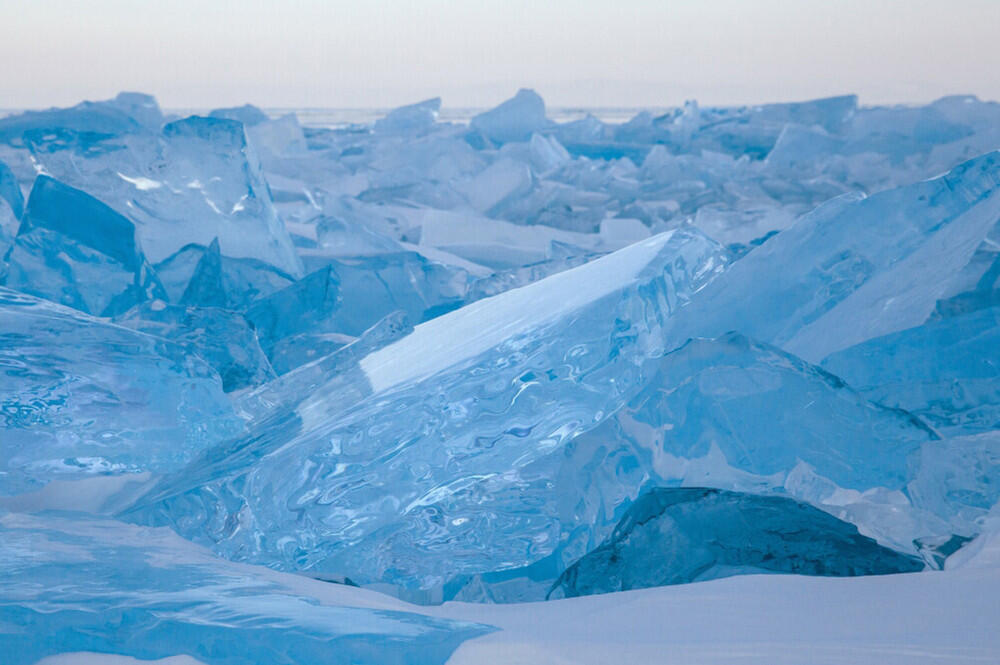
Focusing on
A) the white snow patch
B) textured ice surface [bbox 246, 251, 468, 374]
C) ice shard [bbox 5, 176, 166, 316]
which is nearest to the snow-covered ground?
the white snow patch

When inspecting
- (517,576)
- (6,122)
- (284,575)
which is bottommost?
(517,576)

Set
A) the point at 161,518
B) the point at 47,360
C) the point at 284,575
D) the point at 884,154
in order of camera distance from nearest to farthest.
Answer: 1. the point at 284,575
2. the point at 161,518
3. the point at 47,360
4. the point at 884,154

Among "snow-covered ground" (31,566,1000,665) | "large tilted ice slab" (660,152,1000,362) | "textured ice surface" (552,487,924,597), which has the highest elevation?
"large tilted ice slab" (660,152,1000,362)

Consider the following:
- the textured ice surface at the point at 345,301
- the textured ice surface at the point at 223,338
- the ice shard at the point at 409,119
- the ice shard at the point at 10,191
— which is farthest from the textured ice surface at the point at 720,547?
the ice shard at the point at 409,119

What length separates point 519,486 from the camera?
1.31 meters

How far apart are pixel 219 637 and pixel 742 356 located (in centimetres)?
82

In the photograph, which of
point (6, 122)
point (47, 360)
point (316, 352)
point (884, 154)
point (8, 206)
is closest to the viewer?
point (47, 360)

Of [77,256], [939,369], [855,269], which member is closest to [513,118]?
[77,256]

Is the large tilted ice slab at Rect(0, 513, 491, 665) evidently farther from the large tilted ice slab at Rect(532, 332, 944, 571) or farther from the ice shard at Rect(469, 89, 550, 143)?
the ice shard at Rect(469, 89, 550, 143)

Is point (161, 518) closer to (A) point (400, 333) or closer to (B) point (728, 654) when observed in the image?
(A) point (400, 333)

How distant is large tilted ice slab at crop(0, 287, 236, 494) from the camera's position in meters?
1.35

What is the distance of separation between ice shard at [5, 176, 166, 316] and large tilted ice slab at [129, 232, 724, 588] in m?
1.09

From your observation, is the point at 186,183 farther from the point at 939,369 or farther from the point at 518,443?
the point at 939,369

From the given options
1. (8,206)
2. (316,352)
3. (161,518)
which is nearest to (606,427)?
(161,518)
